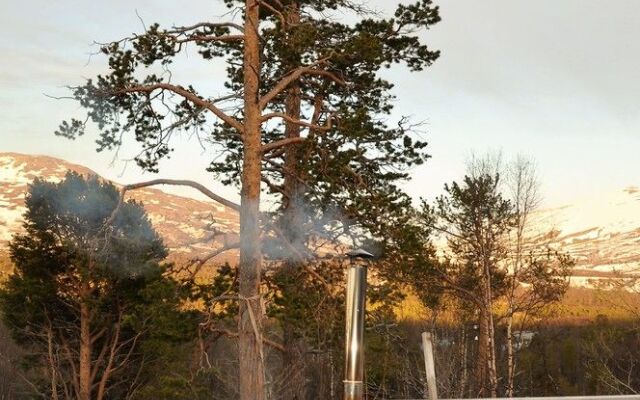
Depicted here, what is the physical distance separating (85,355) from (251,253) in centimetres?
1532

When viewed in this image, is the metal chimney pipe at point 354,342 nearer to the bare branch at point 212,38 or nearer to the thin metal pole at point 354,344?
the thin metal pole at point 354,344

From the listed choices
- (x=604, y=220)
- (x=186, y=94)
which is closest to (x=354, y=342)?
(x=186, y=94)

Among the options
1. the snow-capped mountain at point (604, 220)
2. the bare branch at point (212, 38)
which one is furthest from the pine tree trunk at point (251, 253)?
the snow-capped mountain at point (604, 220)

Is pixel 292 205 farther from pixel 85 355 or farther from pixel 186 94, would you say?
pixel 85 355

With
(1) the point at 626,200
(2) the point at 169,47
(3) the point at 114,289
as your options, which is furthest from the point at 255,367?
(1) the point at 626,200

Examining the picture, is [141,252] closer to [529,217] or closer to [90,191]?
[90,191]

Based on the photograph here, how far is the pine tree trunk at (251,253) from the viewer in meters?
10.9

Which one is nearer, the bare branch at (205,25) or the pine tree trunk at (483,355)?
the bare branch at (205,25)

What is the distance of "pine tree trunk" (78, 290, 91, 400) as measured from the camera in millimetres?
24031

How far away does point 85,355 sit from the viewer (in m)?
24.3

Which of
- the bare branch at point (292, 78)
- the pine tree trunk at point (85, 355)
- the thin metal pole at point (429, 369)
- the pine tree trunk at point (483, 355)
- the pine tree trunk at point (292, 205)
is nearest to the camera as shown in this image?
the thin metal pole at point (429, 369)

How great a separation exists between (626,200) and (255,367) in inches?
5854

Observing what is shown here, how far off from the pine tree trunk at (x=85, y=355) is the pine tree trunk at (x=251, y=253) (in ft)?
47.5

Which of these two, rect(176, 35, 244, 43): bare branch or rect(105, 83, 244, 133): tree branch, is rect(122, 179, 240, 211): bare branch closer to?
rect(105, 83, 244, 133): tree branch
